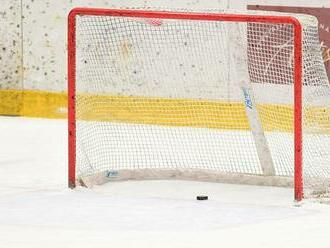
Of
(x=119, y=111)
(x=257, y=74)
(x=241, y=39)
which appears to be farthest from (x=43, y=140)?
(x=241, y=39)

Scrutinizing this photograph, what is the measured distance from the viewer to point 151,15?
737 cm

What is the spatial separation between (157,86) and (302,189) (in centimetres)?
307

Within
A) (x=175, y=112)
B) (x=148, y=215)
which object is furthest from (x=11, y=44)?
(x=148, y=215)

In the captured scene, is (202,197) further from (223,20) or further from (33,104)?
(33,104)

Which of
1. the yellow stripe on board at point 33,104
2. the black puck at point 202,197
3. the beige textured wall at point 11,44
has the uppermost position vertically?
the beige textured wall at point 11,44

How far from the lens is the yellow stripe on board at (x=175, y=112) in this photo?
8195 millimetres

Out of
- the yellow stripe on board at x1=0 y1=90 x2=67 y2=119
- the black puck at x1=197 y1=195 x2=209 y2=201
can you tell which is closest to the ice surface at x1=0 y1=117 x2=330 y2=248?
the black puck at x1=197 y1=195 x2=209 y2=201

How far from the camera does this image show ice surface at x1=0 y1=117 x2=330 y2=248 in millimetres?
6047

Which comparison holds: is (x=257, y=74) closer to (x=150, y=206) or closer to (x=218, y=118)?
(x=218, y=118)

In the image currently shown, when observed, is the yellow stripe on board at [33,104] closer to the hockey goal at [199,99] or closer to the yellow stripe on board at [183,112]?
the hockey goal at [199,99]

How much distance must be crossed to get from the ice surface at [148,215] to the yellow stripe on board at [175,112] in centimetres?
70

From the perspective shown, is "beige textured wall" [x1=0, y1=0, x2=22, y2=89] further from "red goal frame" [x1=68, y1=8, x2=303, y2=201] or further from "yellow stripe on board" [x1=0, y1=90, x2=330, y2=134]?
"red goal frame" [x1=68, y1=8, x2=303, y2=201]

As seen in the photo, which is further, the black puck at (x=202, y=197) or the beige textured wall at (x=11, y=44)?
the beige textured wall at (x=11, y=44)

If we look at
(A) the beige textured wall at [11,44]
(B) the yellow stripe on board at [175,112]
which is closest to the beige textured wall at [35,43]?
(A) the beige textured wall at [11,44]
